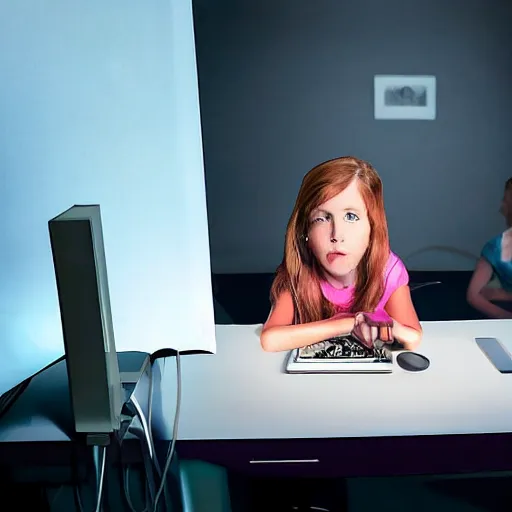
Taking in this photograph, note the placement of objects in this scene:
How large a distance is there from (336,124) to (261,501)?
0.81m

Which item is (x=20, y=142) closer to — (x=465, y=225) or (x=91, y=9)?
(x=91, y=9)

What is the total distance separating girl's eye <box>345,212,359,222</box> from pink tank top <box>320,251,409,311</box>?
0.14 meters

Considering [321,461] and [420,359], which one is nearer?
[321,461]

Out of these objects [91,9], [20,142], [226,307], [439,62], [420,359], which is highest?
[91,9]

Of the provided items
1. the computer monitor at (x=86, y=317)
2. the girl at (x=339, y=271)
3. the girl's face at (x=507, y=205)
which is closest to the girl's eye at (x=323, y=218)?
the girl at (x=339, y=271)

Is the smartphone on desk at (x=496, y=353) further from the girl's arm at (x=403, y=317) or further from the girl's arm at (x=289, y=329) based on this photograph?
the girl's arm at (x=289, y=329)

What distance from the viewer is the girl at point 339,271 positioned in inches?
50.8

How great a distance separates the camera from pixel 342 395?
1221mm

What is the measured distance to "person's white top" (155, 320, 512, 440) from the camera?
1.12 meters

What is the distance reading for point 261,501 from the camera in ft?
3.67

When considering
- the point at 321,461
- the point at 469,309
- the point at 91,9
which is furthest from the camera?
the point at 469,309

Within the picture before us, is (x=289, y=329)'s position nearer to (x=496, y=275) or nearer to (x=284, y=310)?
(x=284, y=310)

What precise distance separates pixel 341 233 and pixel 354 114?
0.87 ft

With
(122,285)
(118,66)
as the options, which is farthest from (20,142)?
(122,285)
